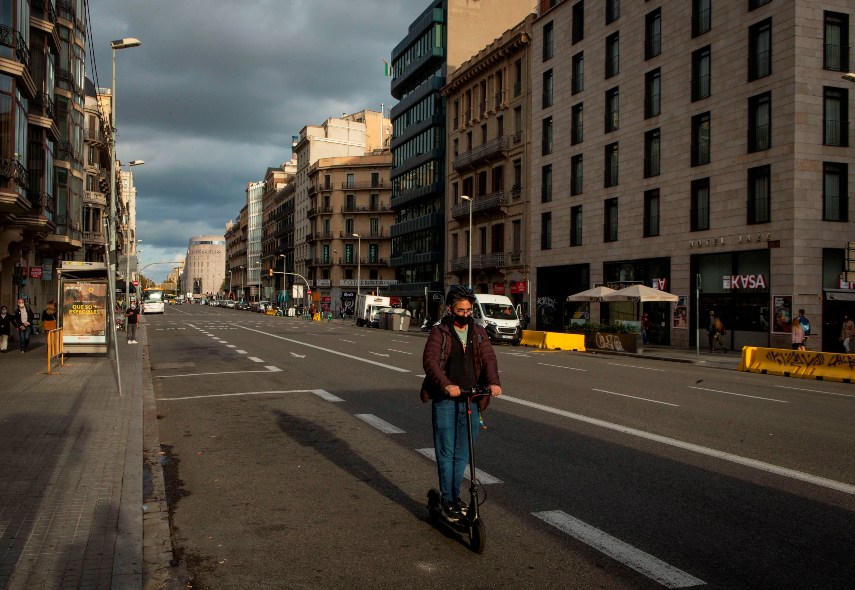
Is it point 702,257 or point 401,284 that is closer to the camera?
point 702,257

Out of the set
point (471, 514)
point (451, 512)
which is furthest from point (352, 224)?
point (471, 514)

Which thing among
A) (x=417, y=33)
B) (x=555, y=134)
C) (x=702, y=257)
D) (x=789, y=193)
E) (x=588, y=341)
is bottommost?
(x=588, y=341)

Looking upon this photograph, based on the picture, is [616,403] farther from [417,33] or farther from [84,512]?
[417,33]

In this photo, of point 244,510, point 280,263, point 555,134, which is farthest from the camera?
point 280,263

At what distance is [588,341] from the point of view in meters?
32.8

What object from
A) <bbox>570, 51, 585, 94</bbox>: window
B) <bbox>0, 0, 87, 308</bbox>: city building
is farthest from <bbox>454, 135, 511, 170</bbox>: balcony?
<bbox>0, 0, 87, 308</bbox>: city building

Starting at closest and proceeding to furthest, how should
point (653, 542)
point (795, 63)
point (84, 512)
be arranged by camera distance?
point (653, 542)
point (84, 512)
point (795, 63)

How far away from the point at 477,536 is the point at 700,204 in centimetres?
3081

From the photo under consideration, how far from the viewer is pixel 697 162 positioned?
33.0m

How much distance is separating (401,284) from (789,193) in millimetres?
46636

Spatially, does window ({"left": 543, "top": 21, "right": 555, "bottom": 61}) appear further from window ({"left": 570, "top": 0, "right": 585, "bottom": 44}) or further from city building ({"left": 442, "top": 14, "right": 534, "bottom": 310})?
window ({"left": 570, "top": 0, "right": 585, "bottom": 44})

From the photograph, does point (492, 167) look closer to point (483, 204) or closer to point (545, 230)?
point (483, 204)

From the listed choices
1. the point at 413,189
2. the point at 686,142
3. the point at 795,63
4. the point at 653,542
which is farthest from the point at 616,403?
the point at 413,189

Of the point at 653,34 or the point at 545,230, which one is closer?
the point at 653,34
